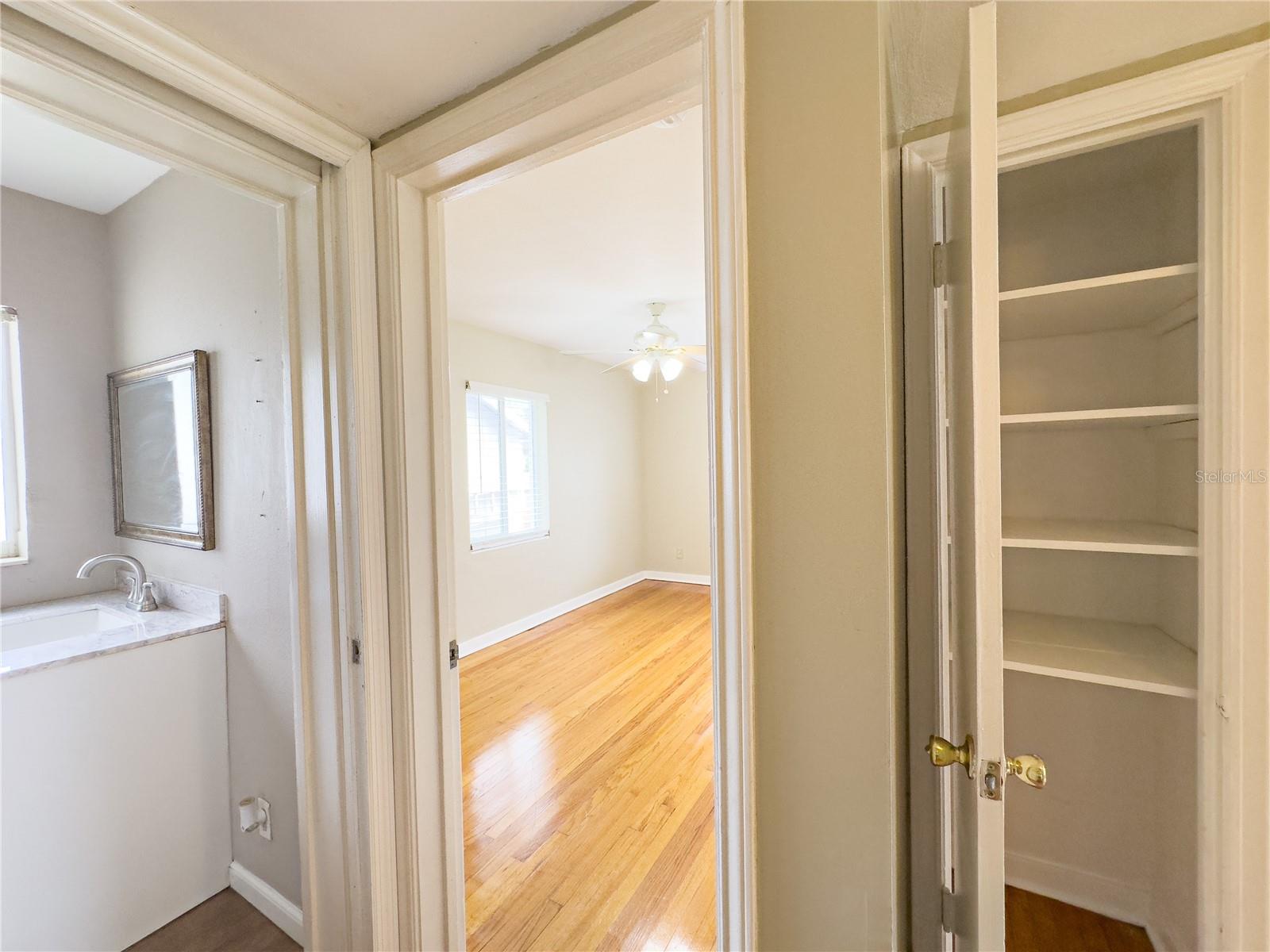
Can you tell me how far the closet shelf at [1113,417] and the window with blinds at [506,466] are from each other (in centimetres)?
357

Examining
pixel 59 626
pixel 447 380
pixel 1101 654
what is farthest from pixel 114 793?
pixel 1101 654

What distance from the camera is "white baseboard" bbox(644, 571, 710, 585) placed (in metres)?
6.06

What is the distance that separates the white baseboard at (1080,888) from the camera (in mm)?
1538

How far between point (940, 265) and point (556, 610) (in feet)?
14.6

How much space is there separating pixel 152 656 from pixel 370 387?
1233 millimetres

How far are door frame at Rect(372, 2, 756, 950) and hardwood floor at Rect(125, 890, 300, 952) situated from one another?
685mm

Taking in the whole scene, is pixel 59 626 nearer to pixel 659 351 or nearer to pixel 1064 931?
pixel 659 351

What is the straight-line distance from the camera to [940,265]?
1097mm

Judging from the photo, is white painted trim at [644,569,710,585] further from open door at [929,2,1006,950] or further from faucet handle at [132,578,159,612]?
open door at [929,2,1006,950]

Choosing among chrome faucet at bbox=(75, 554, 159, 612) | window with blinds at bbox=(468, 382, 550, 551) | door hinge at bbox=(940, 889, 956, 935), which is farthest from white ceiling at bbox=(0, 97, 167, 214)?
door hinge at bbox=(940, 889, 956, 935)

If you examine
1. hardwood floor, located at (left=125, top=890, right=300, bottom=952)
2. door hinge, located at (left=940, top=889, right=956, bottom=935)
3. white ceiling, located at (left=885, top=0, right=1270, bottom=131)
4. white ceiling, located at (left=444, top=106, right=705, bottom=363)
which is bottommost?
hardwood floor, located at (left=125, top=890, right=300, bottom=952)

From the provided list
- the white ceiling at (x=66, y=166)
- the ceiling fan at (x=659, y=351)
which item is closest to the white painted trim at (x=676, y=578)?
the ceiling fan at (x=659, y=351)

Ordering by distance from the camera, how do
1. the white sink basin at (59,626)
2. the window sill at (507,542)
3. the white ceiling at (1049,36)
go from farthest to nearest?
the window sill at (507,542), the white sink basin at (59,626), the white ceiling at (1049,36)

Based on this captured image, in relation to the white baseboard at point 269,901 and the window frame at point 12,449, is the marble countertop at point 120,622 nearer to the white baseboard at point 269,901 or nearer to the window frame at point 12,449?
the window frame at point 12,449
